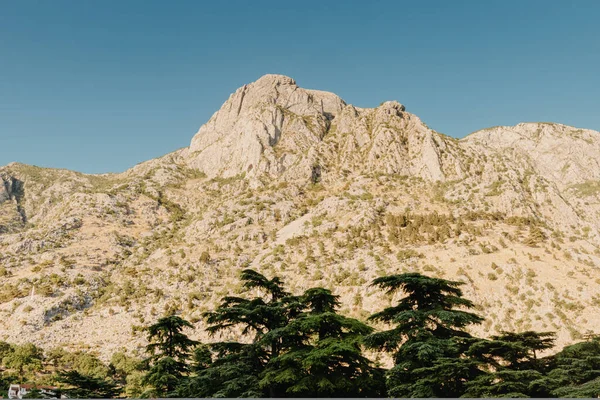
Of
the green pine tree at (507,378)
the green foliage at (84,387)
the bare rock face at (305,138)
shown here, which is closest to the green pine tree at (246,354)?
the green foliage at (84,387)

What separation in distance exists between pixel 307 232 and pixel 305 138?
4614cm

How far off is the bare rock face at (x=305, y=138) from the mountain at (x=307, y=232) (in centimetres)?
52

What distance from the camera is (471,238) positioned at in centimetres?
6197

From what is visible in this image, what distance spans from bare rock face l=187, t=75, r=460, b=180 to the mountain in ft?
1.72

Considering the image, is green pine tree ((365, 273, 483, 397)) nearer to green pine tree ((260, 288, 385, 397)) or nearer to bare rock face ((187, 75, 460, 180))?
green pine tree ((260, 288, 385, 397))

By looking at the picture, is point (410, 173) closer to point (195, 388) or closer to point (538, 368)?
point (538, 368)

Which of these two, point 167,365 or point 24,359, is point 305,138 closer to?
point 24,359

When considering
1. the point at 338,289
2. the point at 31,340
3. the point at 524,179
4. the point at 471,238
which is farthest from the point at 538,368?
the point at 524,179

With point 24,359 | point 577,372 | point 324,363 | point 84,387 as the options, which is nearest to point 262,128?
point 24,359

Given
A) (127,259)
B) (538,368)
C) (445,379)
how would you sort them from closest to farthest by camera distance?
(445,379), (538,368), (127,259)

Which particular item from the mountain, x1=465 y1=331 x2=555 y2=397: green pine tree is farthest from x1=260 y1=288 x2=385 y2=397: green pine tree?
the mountain

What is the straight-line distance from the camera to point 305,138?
11381 cm

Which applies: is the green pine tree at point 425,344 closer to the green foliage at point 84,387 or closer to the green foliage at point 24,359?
the green foliage at point 84,387

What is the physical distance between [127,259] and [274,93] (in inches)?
3149
